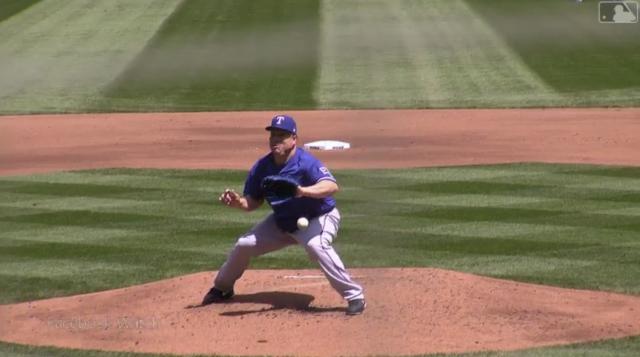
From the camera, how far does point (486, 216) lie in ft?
44.2

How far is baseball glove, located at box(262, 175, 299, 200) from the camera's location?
8.88 metres

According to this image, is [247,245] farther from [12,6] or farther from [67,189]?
[12,6]

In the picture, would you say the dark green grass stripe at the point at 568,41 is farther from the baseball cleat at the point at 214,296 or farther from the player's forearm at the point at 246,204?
the player's forearm at the point at 246,204

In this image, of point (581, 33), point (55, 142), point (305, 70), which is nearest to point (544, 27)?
point (581, 33)

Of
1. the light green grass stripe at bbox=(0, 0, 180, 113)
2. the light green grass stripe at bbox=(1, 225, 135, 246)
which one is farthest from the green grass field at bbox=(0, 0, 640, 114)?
the light green grass stripe at bbox=(1, 225, 135, 246)

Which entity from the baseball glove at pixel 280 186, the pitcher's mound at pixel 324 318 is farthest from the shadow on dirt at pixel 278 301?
the baseball glove at pixel 280 186

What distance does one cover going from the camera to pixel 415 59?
29.3m

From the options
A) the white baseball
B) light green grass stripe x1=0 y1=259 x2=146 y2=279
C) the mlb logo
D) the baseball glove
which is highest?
the baseball glove

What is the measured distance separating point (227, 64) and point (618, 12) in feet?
37.8

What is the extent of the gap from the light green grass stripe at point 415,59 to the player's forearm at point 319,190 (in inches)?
594

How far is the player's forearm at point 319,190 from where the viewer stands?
889cm

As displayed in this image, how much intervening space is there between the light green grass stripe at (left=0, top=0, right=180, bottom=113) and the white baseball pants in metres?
15.0

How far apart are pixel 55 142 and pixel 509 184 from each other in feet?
26.0

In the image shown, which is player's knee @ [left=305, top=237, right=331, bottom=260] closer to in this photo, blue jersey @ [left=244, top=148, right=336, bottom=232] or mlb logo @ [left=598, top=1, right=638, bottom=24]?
blue jersey @ [left=244, top=148, right=336, bottom=232]
